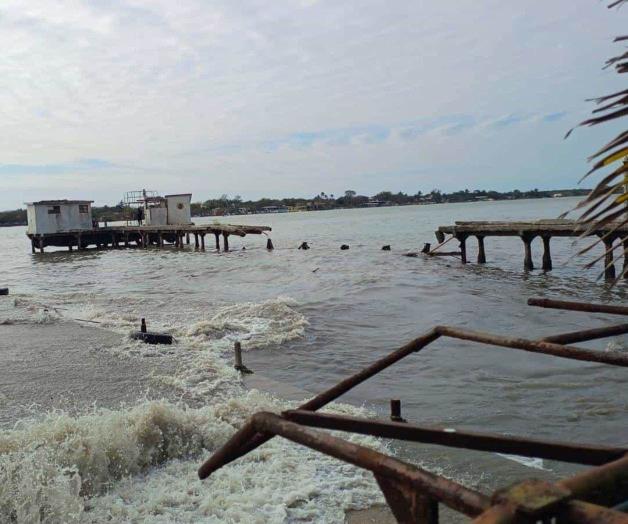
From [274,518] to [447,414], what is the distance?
3.49m

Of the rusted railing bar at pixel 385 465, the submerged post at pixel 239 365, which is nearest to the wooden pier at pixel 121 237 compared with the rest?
the submerged post at pixel 239 365

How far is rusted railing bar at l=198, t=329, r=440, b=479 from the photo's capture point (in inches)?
102

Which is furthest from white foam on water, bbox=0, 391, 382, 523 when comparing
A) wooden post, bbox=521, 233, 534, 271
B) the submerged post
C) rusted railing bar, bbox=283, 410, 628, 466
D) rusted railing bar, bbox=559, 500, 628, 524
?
wooden post, bbox=521, 233, 534, 271

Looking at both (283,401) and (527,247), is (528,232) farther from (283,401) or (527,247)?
(283,401)

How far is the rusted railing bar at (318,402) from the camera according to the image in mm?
2584

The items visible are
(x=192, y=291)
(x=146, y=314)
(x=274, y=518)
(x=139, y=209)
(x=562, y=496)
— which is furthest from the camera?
(x=139, y=209)

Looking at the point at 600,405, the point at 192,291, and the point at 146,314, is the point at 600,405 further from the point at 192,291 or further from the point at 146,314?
the point at 192,291

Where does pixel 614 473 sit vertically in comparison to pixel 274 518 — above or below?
above

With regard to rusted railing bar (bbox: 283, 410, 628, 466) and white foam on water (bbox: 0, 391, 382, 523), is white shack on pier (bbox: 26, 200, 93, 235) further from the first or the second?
rusted railing bar (bbox: 283, 410, 628, 466)

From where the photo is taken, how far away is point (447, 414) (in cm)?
755

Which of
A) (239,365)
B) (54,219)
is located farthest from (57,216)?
(239,365)

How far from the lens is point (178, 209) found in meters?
50.8

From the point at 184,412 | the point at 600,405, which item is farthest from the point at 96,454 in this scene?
the point at 600,405

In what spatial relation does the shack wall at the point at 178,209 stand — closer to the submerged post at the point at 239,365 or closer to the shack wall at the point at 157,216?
the shack wall at the point at 157,216
